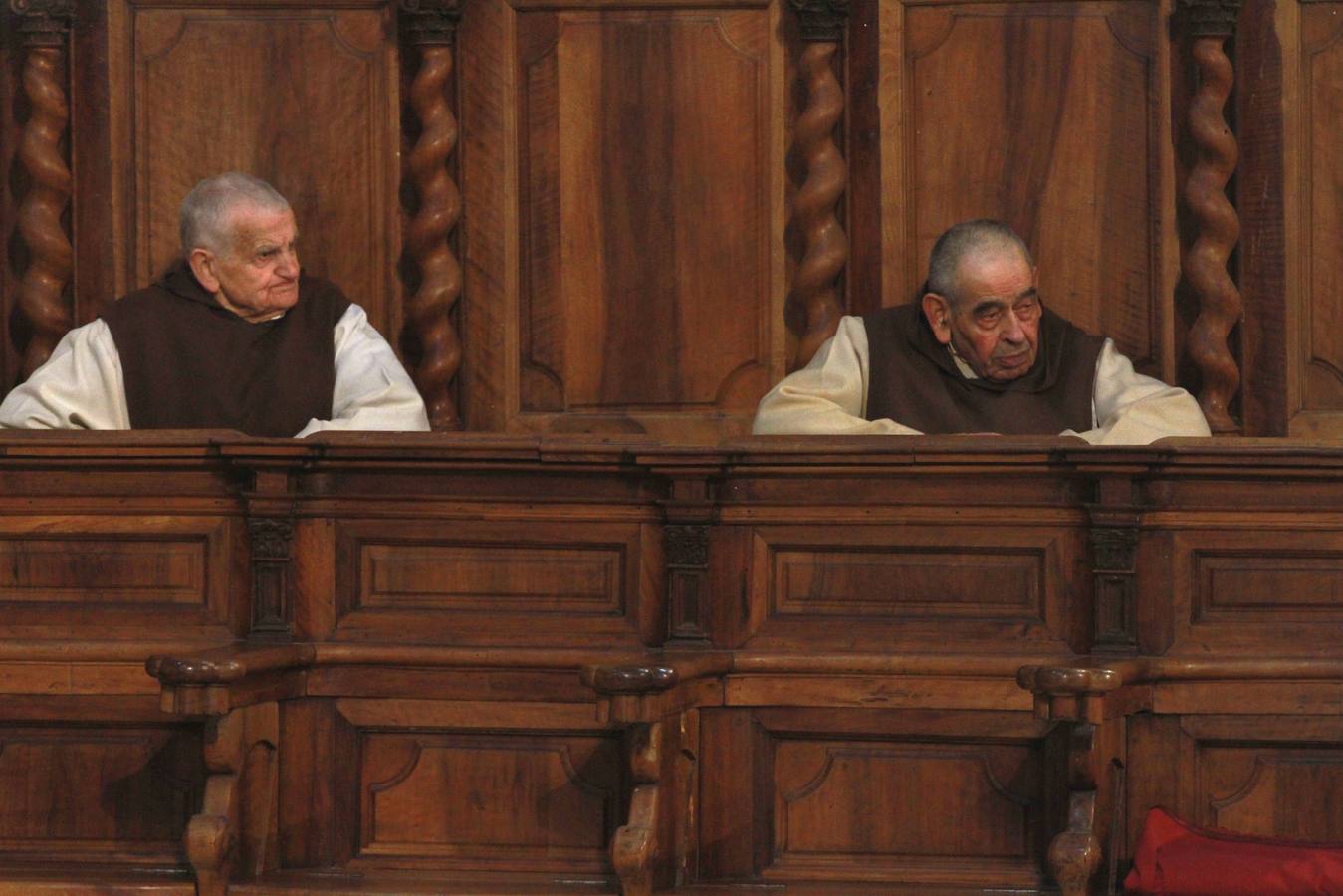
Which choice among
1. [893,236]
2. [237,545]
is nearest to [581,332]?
[893,236]

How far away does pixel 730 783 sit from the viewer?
4.23 meters

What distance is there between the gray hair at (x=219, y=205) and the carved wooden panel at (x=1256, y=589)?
2.88 meters

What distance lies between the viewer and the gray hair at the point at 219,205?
583 centimetres

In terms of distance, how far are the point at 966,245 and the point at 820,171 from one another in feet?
2.04

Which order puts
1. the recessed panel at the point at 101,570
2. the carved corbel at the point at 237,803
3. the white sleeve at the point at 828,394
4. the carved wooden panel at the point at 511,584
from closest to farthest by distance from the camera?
1. the carved corbel at the point at 237,803
2. the carved wooden panel at the point at 511,584
3. the recessed panel at the point at 101,570
4. the white sleeve at the point at 828,394

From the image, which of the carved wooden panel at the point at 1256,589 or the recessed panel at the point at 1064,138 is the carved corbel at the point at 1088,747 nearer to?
the carved wooden panel at the point at 1256,589

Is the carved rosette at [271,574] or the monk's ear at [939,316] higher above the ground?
the monk's ear at [939,316]

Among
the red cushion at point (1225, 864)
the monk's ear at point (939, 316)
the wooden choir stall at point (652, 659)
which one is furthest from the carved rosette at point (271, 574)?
the monk's ear at point (939, 316)

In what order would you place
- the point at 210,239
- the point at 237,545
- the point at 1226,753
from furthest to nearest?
the point at 210,239 < the point at 237,545 < the point at 1226,753

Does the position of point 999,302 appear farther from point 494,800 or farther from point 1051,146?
point 494,800

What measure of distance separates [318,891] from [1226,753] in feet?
5.95

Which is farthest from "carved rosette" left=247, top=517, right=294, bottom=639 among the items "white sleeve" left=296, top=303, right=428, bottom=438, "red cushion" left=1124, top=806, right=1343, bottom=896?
"red cushion" left=1124, top=806, right=1343, bottom=896

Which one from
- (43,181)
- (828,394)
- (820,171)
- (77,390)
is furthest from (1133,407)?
(43,181)

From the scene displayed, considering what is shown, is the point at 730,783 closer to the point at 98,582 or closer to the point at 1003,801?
the point at 1003,801
